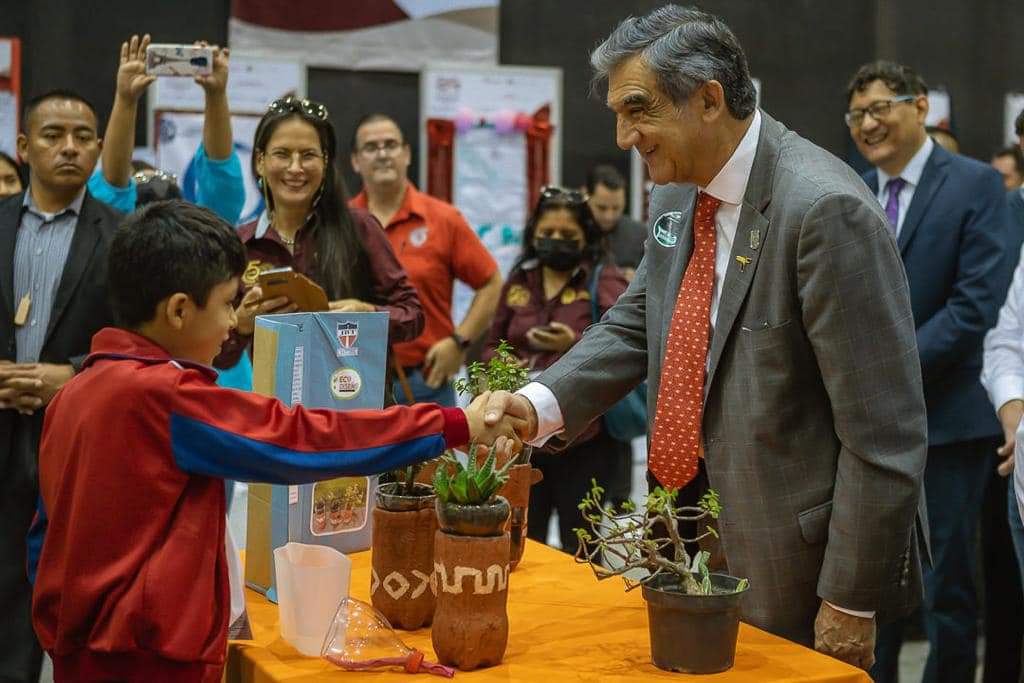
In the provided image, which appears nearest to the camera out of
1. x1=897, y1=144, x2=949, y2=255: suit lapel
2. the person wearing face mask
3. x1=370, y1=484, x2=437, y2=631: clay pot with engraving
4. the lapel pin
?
x1=370, y1=484, x2=437, y2=631: clay pot with engraving

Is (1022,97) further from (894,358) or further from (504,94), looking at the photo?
(894,358)

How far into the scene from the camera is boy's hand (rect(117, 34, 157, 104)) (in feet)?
11.8

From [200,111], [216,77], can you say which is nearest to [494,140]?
[200,111]

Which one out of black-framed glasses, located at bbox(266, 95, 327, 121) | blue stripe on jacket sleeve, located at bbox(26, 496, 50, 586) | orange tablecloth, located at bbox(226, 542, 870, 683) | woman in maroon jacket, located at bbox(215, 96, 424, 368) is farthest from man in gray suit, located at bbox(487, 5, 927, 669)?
black-framed glasses, located at bbox(266, 95, 327, 121)

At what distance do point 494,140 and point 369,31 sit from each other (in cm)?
79

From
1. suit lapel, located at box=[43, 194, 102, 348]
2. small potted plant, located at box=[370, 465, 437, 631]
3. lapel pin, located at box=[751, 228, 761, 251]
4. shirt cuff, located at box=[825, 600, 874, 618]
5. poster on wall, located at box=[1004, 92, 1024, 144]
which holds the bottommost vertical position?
shirt cuff, located at box=[825, 600, 874, 618]

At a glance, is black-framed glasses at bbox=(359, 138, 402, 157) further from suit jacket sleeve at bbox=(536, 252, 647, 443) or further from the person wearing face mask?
suit jacket sleeve at bbox=(536, 252, 647, 443)

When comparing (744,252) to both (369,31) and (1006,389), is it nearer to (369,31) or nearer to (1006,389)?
(1006,389)

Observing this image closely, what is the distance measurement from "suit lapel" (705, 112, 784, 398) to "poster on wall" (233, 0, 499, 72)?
14.1 feet

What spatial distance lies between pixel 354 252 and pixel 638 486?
3.54 meters

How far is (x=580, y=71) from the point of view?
6.47 meters

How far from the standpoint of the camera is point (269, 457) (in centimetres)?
173

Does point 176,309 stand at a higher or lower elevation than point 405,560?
higher

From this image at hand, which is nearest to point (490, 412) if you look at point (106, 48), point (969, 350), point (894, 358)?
point (894, 358)
